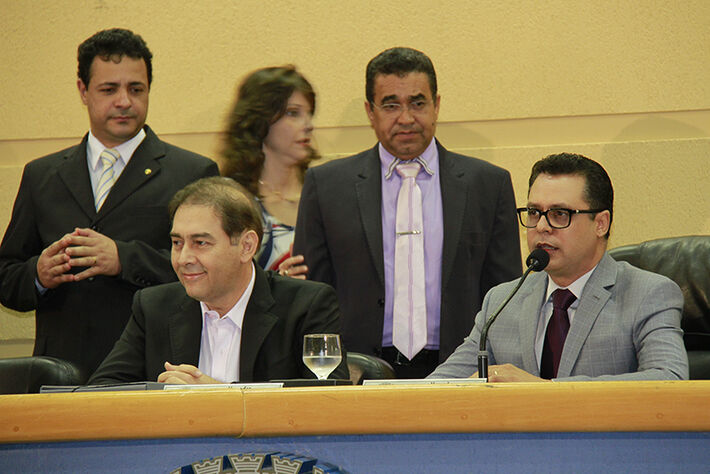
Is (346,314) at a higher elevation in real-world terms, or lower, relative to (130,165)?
lower

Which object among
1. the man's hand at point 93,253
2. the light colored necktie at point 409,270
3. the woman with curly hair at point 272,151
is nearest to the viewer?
the man's hand at point 93,253

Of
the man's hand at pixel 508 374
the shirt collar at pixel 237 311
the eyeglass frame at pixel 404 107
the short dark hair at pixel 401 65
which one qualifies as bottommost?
the man's hand at pixel 508 374

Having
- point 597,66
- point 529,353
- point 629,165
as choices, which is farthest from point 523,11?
point 529,353

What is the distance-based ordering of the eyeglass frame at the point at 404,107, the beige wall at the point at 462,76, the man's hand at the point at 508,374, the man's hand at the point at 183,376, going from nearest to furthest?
the man's hand at the point at 508,374
the man's hand at the point at 183,376
the eyeglass frame at the point at 404,107
the beige wall at the point at 462,76

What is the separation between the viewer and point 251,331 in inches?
105

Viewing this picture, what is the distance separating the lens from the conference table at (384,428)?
1679 mm

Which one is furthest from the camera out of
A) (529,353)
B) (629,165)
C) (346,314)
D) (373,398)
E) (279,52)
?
(279,52)

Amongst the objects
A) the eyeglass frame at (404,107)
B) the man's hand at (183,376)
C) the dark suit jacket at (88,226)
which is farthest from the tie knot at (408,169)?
the man's hand at (183,376)

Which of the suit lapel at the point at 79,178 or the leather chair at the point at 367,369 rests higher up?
the suit lapel at the point at 79,178

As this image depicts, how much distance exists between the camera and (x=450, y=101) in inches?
171

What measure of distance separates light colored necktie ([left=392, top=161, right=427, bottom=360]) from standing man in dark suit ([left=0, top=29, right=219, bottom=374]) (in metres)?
0.70

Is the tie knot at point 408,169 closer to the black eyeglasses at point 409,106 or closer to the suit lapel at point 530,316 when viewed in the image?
the black eyeglasses at point 409,106

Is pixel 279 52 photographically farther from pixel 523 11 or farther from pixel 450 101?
pixel 523 11

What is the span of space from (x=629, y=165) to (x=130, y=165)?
2141 millimetres
